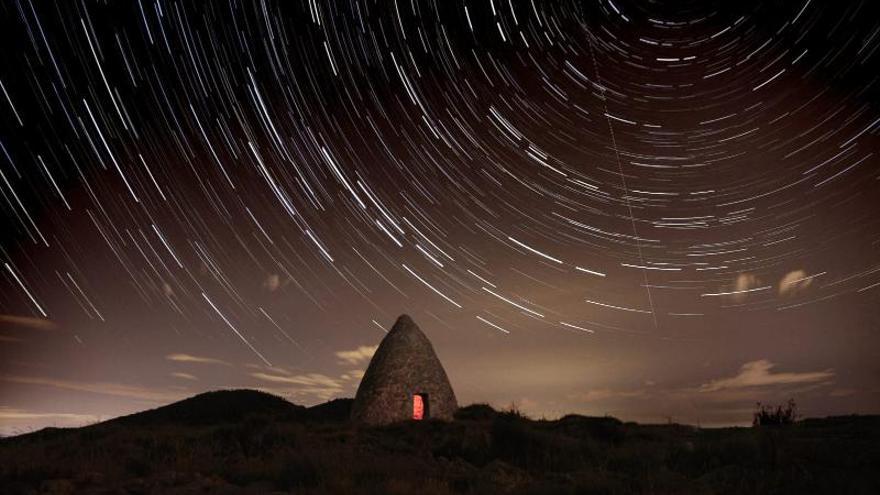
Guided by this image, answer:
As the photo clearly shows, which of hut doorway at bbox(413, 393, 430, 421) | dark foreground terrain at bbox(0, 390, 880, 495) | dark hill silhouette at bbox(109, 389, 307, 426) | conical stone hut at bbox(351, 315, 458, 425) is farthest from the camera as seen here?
dark hill silhouette at bbox(109, 389, 307, 426)

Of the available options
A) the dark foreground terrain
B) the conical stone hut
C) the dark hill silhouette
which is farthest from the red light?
the dark hill silhouette

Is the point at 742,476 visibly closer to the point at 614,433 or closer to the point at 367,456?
the point at 367,456

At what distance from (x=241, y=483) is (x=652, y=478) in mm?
6506

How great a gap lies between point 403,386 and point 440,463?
1102 cm

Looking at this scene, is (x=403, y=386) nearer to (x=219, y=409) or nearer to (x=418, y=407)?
(x=418, y=407)

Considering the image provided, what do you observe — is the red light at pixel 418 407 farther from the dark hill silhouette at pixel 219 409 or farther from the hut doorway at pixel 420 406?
the dark hill silhouette at pixel 219 409

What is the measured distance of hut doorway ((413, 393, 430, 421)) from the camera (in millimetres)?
23984

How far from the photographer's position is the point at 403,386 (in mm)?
23891

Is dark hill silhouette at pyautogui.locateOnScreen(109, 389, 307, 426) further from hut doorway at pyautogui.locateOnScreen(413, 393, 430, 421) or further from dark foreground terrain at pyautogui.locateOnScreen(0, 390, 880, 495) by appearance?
dark foreground terrain at pyautogui.locateOnScreen(0, 390, 880, 495)

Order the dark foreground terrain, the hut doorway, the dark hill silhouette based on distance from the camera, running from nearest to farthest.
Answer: the dark foreground terrain
the hut doorway
the dark hill silhouette

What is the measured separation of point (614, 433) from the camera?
64.4ft

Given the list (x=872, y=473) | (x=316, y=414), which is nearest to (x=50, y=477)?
(x=872, y=473)

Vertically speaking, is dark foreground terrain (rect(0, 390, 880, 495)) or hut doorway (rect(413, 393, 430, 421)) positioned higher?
hut doorway (rect(413, 393, 430, 421))

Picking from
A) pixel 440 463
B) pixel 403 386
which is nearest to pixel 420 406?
pixel 403 386
